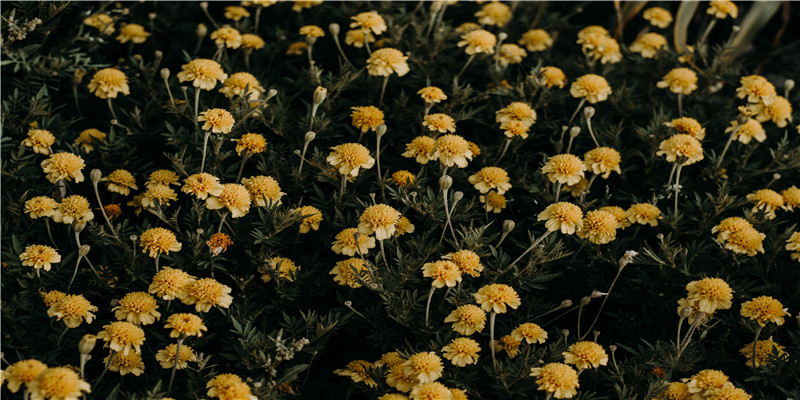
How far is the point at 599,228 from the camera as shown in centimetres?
235

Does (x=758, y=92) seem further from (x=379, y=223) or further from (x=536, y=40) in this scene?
(x=379, y=223)

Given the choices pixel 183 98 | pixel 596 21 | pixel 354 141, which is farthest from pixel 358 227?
pixel 596 21

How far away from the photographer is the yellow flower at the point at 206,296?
2.06 m

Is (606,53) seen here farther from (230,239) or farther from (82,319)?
(82,319)

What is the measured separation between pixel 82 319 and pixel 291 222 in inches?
25.3

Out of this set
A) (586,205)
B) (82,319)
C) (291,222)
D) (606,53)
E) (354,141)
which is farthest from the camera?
(606,53)

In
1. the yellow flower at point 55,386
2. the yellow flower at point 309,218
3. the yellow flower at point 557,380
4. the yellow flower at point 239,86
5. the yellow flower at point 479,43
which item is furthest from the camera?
the yellow flower at point 479,43

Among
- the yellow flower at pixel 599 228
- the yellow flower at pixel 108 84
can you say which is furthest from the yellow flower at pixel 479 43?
the yellow flower at pixel 108 84

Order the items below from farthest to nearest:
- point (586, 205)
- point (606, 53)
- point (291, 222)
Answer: point (606, 53) → point (586, 205) → point (291, 222)

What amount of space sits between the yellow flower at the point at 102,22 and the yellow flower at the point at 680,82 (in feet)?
7.21

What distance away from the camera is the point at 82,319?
2.08 meters

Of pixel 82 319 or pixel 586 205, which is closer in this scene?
pixel 82 319

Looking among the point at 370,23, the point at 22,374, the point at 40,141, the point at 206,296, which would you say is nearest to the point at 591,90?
the point at 370,23

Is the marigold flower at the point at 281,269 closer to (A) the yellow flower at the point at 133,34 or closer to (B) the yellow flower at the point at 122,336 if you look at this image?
(B) the yellow flower at the point at 122,336
